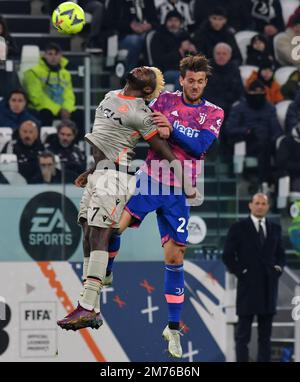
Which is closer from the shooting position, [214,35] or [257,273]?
[257,273]

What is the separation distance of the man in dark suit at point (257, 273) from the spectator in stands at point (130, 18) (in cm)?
393

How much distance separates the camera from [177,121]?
14.2 metres

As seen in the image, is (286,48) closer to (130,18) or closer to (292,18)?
(292,18)

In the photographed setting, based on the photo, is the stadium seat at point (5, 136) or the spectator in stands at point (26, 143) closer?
the spectator in stands at point (26, 143)

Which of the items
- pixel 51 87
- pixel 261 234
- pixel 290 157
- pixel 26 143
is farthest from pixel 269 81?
pixel 26 143

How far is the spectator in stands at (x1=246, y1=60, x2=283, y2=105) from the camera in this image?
849 inches

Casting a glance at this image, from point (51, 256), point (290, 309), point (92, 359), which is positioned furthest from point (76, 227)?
point (290, 309)

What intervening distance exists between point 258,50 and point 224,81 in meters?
1.39

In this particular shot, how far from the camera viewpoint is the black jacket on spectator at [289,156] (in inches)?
794

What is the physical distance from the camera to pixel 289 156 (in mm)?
20250

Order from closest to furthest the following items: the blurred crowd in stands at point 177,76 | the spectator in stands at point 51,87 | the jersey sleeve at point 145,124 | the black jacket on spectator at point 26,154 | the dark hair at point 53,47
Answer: the jersey sleeve at point 145,124
the black jacket on spectator at point 26,154
the blurred crowd in stands at point 177,76
the spectator in stands at point 51,87
the dark hair at point 53,47

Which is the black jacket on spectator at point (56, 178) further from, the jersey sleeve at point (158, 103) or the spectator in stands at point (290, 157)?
the jersey sleeve at point (158, 103)

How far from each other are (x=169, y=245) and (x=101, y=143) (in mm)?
1244

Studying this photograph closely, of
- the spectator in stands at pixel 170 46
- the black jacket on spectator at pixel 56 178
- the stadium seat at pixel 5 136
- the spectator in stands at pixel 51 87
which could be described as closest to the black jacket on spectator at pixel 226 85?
the spectator in stands at pixel 170 46
